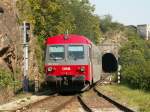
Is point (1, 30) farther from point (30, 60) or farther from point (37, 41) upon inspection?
point (37, 41)

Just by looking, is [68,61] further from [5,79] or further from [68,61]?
[5,79]

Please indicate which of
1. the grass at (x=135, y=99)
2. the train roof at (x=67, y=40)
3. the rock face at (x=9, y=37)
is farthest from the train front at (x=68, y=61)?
the rock face at (x=9, y=37)

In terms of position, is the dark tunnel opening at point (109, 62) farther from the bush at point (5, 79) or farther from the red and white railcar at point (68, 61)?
the red and white railcar at point (68, 61)

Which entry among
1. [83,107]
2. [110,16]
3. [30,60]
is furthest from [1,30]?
[110,16]

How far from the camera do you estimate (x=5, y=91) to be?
83.0 ft

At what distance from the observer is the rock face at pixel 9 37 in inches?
1113

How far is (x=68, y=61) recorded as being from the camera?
83.7 feet

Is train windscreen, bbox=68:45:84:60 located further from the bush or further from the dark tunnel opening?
the dark tunnel opening

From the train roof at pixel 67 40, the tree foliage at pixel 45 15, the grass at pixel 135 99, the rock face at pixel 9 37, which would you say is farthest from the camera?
the tree foliage at pixel 45 15

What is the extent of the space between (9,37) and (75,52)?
205 inches

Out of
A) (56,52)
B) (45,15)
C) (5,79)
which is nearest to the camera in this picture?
(56,52)

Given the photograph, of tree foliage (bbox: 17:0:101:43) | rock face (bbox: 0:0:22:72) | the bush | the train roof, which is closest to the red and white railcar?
the train roof

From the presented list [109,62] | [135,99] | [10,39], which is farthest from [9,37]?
[109,62]

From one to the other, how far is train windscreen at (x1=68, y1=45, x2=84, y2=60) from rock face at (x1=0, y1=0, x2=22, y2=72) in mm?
4187
